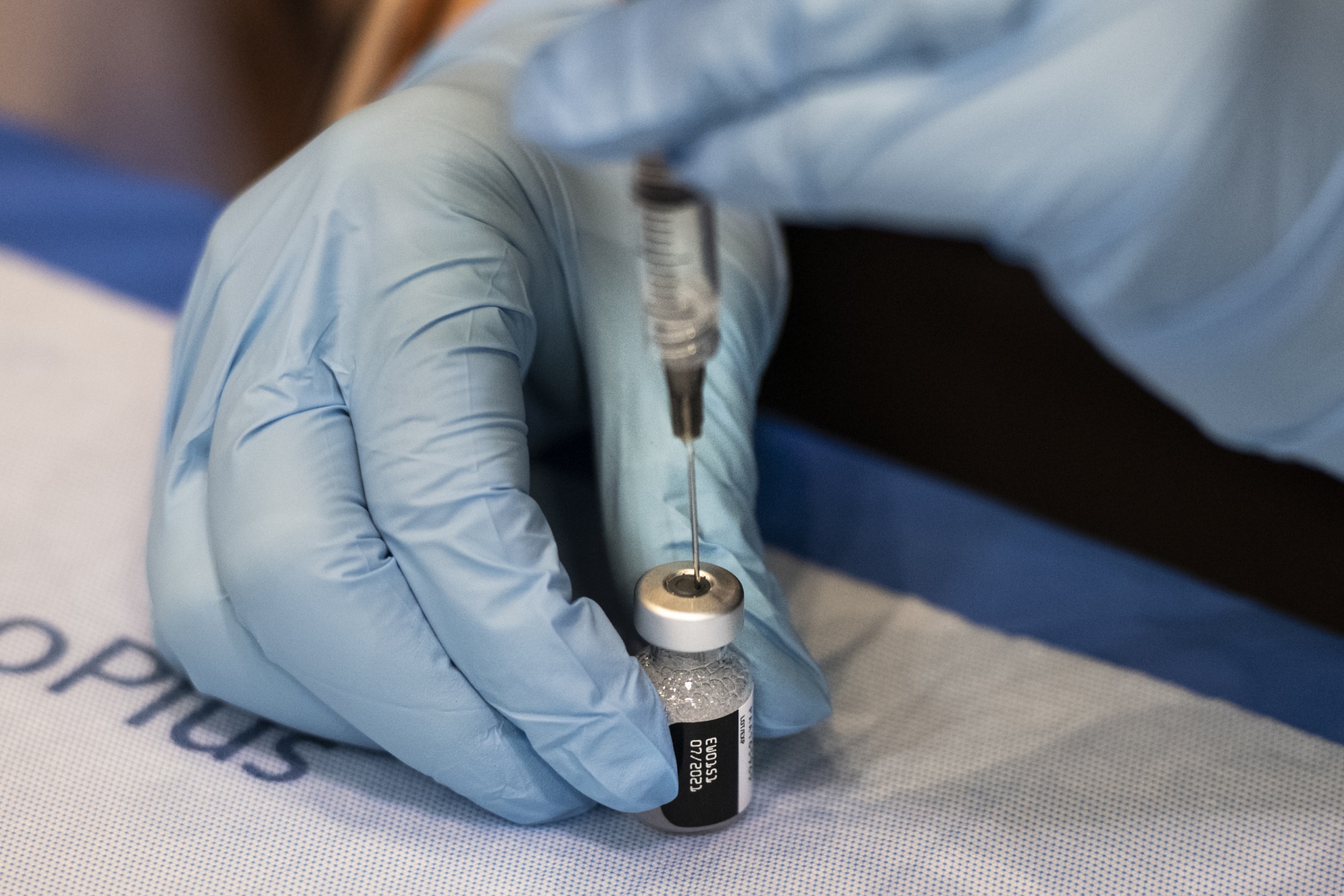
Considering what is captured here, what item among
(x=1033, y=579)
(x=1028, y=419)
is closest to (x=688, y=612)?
(x=1033, y=579)

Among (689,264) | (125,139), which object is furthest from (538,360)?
(125,139)

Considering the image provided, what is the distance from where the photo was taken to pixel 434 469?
2.44ft

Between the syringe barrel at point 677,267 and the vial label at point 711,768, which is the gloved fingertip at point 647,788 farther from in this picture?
the syringe barrel at point 677,267

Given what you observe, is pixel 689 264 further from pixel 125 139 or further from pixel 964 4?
pixel 125 139

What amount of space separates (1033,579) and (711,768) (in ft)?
1.43

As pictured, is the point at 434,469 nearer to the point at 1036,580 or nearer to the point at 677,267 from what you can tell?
the point at 677,267

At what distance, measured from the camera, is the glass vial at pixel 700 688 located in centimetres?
71

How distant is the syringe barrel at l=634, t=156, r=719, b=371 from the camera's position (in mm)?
580

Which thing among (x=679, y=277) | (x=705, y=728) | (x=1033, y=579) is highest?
(x=679, y=277)

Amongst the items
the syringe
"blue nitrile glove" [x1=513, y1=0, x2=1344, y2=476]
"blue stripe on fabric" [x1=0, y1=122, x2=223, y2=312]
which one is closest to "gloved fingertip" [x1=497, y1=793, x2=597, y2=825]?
the syringe

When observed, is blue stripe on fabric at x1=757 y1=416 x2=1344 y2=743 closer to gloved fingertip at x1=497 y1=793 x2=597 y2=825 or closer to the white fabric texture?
the white fabric texture

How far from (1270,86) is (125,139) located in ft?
5.56

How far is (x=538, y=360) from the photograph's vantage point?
3.18 ft

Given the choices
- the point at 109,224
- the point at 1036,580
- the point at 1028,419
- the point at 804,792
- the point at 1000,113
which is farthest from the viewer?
the point at 109,224
